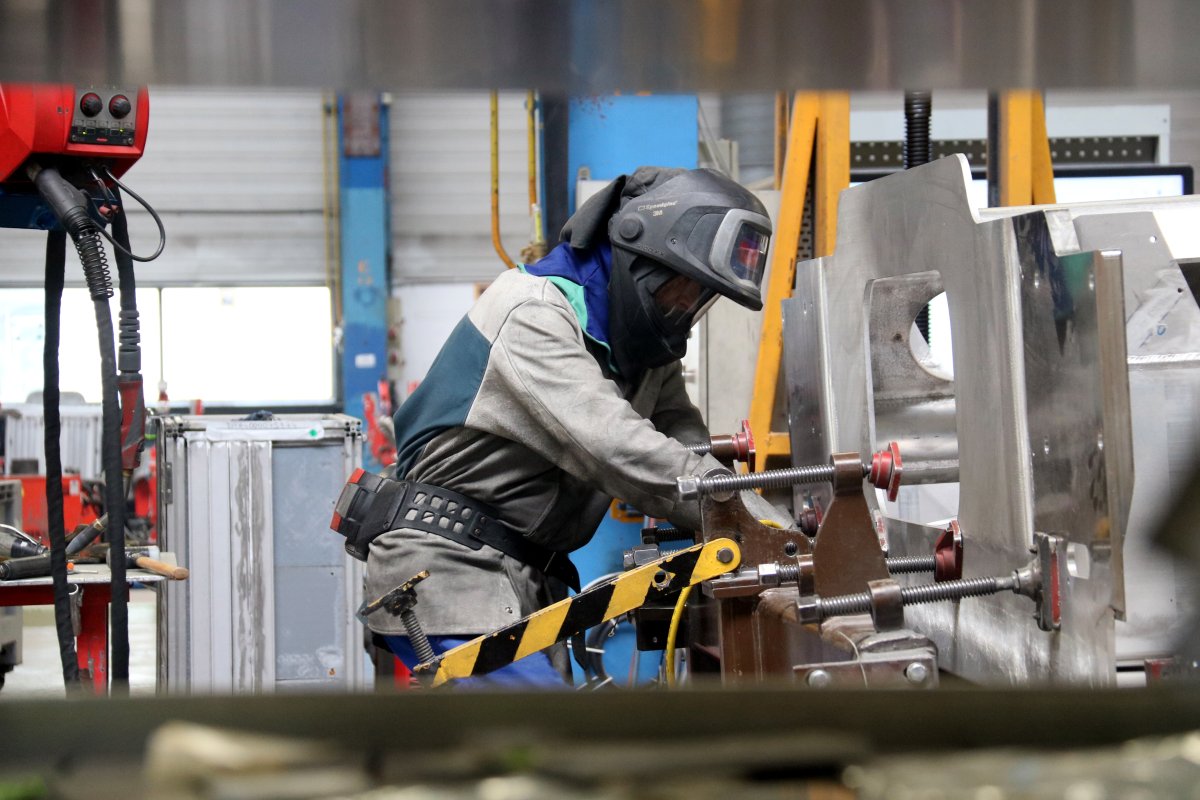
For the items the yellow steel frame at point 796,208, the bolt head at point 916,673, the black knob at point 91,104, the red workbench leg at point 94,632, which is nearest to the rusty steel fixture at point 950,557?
the bolt head at point 916,673

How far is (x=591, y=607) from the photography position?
214cm

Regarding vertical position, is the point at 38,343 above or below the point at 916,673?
above

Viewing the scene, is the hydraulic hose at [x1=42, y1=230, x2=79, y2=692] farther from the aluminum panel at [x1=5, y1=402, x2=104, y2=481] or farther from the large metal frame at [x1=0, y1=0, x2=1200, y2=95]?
the aluminum panel at [x1=5, y1=402, x2=104, y2=481]

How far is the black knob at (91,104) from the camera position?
7.25 ft

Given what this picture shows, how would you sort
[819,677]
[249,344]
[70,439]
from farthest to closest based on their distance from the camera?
[249,344] → [70,439] → [819,677]

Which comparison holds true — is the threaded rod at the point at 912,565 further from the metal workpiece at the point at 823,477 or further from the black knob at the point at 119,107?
the black knob at the point at 119,107

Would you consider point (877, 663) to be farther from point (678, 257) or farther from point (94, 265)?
point (94, 265)

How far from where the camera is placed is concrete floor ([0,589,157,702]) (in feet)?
20.3

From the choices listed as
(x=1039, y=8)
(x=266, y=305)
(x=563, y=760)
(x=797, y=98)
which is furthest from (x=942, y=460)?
(x=266, y=305)

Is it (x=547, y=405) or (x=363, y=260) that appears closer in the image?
(x=547, y=405)

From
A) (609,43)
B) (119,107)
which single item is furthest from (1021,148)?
(609,43)

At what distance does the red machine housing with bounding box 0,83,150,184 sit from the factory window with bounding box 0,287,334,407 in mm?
9831

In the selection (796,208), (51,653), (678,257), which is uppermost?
(796,208)

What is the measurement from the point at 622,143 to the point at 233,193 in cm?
901
